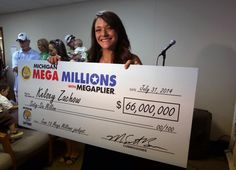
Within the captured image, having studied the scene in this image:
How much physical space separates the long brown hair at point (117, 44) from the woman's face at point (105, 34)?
0.8 inches

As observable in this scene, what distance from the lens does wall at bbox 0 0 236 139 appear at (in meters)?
2.47

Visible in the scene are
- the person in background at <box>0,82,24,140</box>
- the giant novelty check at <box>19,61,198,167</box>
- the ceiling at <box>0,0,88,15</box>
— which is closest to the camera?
the giant novelty check at <box>19,61,198,167</box>

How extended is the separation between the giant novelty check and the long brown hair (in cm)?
7

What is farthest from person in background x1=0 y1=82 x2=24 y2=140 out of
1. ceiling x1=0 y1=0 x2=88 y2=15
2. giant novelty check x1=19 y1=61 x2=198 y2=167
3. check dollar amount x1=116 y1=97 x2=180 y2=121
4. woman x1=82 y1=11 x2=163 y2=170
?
ceiling x1=0 y1=0 x2=88 y2=15

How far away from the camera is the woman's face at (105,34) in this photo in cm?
101

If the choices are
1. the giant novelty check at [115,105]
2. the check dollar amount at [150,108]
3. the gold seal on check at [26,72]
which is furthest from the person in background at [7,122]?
the check dollar amount at [150,108]

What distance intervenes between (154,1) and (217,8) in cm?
90

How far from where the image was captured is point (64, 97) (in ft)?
3.92

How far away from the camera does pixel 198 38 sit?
2.61 meters

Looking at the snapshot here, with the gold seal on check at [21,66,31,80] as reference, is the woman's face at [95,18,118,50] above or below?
above

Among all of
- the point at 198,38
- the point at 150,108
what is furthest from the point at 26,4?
the point at 150,108

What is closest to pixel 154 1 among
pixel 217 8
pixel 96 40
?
pixel 217 8
